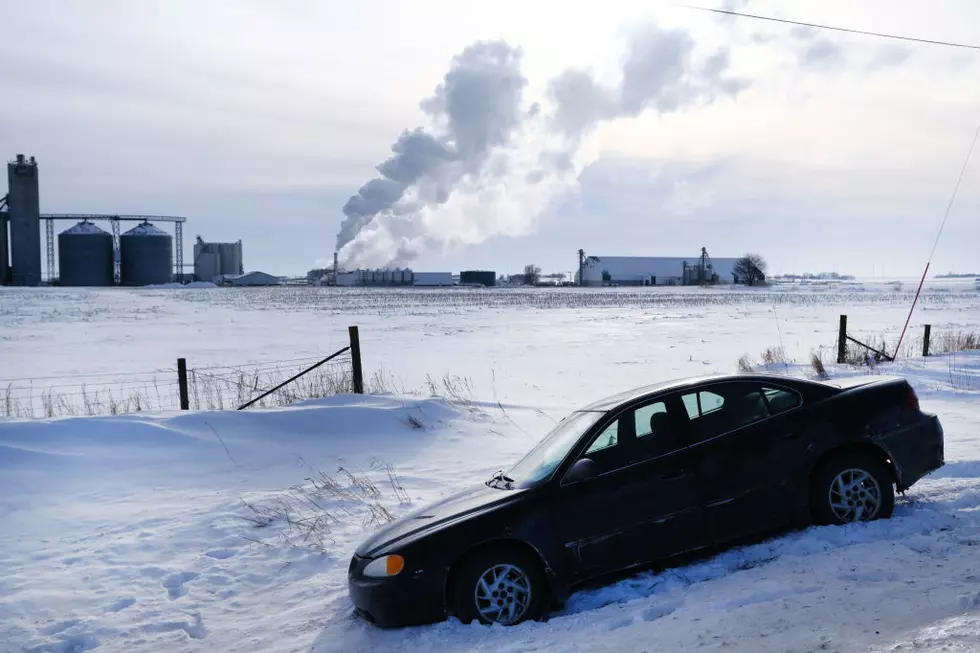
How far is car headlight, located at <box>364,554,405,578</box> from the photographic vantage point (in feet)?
18.6

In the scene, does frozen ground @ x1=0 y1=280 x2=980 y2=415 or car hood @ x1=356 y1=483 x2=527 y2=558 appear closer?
car hood @ x1=356 y1=483 x2=527 y2=558

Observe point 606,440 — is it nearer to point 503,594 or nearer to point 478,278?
point 503,594

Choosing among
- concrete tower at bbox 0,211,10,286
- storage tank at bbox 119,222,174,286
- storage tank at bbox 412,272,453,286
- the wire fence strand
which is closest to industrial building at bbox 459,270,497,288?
storage tank at bbox 412,272,453,286

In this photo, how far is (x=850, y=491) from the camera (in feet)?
21.3

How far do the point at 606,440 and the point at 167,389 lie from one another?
46.9 ft

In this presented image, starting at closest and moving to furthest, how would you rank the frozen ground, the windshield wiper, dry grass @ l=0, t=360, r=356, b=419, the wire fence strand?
the windshield wiper < dry grass @ l=0, t=360, r=356, b=419 < the wire fence strand < the frozen ground

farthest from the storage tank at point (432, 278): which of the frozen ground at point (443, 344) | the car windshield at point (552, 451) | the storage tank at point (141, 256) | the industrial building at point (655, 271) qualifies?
the car windshield at point (552, 451)

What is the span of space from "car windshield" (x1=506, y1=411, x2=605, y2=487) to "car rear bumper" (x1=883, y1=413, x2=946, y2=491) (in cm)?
245

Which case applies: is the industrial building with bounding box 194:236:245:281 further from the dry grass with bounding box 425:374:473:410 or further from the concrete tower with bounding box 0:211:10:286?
the dry grass with bounding box 425:374:473:410

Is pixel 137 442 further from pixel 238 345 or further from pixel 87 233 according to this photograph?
pixel 87 233

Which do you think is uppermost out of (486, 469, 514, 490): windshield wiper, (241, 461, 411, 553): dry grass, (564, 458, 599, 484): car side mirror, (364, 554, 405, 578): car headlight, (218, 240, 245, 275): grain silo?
(218, 240, 245, 275): grain silo

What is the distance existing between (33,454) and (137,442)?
1307 mm

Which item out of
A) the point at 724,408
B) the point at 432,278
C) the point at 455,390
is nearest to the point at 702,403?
the point at 724,408

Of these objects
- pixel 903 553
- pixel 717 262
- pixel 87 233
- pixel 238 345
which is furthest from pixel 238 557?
pixel 717 262
